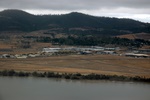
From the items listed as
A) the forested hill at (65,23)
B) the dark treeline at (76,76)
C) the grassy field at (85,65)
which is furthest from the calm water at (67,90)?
the forested hill at (65,23)

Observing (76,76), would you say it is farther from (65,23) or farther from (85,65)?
(65,23)

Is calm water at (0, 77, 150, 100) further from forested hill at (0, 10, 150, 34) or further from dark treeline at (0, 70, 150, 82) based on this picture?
forested hill at (0, 10, 150, 34)

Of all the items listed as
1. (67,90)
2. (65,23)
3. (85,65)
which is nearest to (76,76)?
(67,90)

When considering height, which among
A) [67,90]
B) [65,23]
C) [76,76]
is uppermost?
[65,23]

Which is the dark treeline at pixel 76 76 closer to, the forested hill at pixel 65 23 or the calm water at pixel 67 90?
the calm water at pixel 67 90

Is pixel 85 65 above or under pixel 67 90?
above
